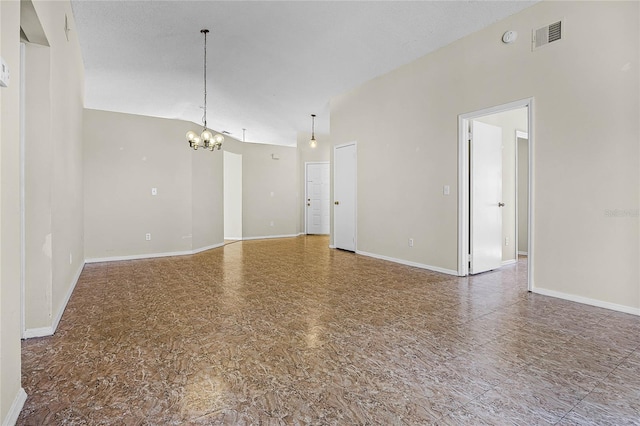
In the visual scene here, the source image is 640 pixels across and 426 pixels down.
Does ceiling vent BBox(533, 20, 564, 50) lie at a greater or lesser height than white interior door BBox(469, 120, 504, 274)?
greater

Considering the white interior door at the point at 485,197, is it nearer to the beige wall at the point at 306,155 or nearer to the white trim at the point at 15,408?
the white trim at the point at 15,408

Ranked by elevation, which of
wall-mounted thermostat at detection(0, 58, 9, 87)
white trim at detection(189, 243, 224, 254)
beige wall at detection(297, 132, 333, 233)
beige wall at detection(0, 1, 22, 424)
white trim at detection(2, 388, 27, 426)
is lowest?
white trim at detection(2, 388, 27, 426)

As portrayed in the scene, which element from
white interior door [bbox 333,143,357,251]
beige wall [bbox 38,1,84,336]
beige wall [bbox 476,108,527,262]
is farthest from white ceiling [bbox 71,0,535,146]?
beige wall [bbox 476,108,527,262]

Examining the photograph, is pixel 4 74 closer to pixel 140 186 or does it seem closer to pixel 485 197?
pixel 140 186

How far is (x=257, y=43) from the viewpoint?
4.37m

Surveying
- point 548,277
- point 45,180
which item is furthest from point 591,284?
point 45,180

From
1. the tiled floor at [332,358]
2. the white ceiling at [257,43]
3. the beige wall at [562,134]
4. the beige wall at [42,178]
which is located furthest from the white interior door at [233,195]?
the beige wall at [42,178]

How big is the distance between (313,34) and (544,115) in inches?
113

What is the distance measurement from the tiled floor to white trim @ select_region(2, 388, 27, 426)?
0.12ft

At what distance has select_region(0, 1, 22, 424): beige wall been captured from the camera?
1.38m

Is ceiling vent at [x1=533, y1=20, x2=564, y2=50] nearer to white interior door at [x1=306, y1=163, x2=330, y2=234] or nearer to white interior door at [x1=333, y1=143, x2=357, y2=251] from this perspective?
white interior door at [x1=333, y1=143, x2=357, y2=251]

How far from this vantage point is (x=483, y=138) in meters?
4.46

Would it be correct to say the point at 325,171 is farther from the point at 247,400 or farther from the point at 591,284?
the point at 247,400

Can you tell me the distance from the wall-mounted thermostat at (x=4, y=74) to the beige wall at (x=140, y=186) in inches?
175
